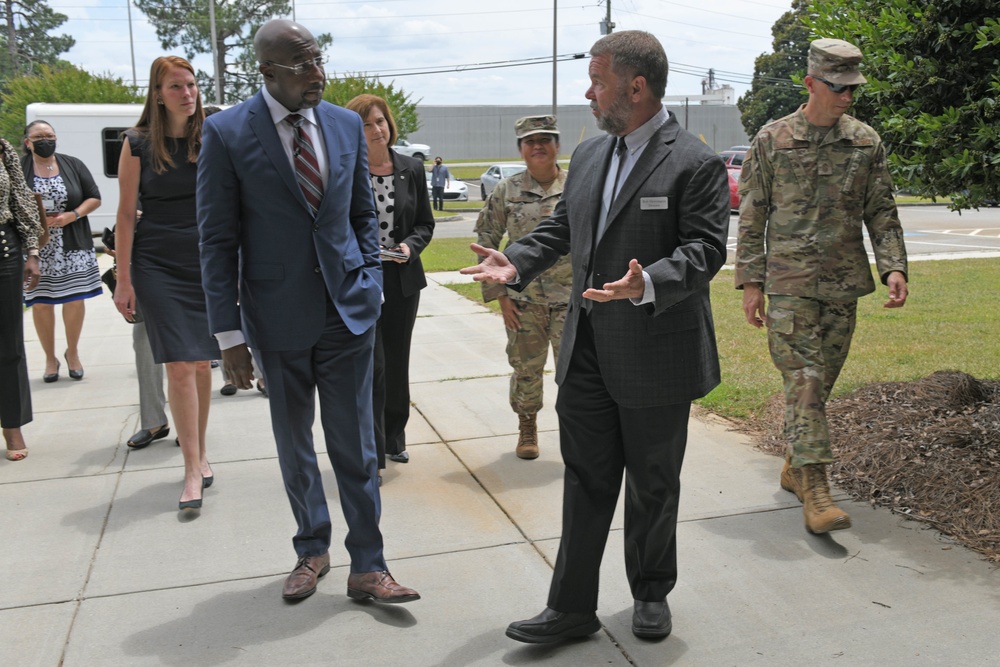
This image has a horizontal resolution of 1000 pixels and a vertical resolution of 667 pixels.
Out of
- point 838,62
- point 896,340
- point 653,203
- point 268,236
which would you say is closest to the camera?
point 653,203

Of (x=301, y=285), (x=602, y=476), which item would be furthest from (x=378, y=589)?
(x=301, y=285)

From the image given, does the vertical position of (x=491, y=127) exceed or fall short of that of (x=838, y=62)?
it exceeds it

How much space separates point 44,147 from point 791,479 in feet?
20.4

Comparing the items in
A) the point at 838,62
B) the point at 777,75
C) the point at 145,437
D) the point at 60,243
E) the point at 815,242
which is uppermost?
the point at 777,75

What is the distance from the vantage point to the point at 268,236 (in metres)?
3.71

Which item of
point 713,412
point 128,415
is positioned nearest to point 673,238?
point 713,412

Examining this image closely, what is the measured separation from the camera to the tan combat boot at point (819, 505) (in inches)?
170

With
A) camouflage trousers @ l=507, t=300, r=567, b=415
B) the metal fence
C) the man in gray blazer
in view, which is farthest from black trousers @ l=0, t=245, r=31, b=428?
the metal fence

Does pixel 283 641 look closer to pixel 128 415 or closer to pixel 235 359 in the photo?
pixel 235 359

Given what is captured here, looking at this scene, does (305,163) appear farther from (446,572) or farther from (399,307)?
(399,307)

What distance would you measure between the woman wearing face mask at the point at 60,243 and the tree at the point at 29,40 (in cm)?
6068

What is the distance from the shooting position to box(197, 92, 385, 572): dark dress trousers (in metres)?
3.66

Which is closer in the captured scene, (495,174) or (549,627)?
(549,627)

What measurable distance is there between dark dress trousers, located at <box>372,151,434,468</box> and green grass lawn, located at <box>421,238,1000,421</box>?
7.33 feet
